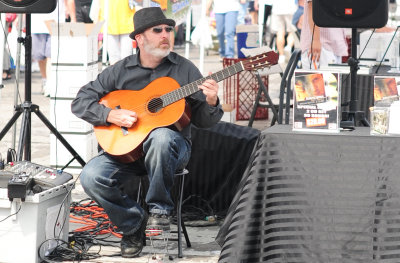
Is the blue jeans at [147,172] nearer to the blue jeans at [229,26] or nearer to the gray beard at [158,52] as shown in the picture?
the gray beard at [158,52]

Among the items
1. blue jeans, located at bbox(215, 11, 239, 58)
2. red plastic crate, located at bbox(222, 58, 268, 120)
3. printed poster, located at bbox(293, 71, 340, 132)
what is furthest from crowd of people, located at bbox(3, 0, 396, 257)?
blue jeans, located at bbox(215, 11, 239, 58)

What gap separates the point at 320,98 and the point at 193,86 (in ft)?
3.02

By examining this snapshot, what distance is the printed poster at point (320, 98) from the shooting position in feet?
12.2

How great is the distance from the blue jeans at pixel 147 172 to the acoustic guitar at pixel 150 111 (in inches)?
2.7

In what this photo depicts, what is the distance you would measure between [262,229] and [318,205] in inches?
11.0

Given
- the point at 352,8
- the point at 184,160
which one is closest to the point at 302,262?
the point at 184,160

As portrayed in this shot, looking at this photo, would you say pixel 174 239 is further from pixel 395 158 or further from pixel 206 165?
pixel 395 158

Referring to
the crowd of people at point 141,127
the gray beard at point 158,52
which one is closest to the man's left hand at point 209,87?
the crowd of people at point 141,127

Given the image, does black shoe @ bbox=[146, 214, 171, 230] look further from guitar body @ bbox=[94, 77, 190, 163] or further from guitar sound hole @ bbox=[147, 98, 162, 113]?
guitar sound hole @ bbox=[147, 98, 162, 113]

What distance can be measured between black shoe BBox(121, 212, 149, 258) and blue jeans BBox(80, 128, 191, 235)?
47 millimetres

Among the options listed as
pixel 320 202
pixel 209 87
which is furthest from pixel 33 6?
pixel 320 202

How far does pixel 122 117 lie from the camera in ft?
14.9

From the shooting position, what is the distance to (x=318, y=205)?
11.9ft

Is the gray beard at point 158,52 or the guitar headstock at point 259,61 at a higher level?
the gray beard at point 158,52
